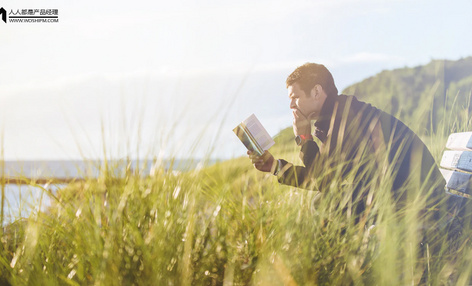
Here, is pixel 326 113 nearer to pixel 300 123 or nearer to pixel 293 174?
pixel 300 123

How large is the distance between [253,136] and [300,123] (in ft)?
2.06

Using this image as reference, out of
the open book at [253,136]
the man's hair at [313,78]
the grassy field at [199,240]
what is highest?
the man's hair at [313,78]

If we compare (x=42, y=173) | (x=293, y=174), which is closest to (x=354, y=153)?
(x=293, y=174)

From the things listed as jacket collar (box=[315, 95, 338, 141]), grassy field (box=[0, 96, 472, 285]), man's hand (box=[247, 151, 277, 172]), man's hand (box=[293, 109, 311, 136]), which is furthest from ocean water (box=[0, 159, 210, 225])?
man's hand (box=[293, 109, 311, 136])

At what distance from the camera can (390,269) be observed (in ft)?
6.80

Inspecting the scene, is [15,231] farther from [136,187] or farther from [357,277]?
[357,277]

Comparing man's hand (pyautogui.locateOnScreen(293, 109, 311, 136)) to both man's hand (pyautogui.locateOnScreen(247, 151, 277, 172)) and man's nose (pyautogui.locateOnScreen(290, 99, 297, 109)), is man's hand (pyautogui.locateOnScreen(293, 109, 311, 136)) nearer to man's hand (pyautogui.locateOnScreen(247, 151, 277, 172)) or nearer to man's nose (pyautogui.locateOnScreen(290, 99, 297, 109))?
man's nose (pyautogui.locateOnScreen(290, 99, 297, 109))

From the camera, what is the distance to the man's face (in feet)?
10.9

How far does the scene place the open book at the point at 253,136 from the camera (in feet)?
9.98

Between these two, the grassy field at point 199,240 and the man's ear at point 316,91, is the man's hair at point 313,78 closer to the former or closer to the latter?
the man's ear at point 316,91

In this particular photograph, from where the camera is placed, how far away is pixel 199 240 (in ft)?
6.81

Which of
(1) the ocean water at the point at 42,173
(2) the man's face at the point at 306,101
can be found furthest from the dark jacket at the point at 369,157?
(1) the ocean water at the point at 42,173

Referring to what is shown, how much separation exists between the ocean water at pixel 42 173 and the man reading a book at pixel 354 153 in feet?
2.80

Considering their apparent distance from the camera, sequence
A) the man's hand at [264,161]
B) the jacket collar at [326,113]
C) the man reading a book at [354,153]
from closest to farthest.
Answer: the man reading a book at [354,153] → the man's hand at [264,161] → the jacket collar at [326,113]
